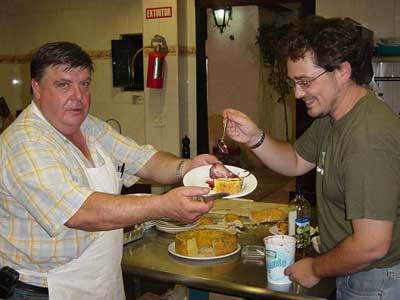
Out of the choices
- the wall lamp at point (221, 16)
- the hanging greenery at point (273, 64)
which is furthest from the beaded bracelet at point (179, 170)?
the hanging greenery at point (273, 64)

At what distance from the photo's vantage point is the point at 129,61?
4648 mm

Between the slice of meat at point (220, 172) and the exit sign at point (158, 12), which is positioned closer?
the slice of meat at point (220, 172)

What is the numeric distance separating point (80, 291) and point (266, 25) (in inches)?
228

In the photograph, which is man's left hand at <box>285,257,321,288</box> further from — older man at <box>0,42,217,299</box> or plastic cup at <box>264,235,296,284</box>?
older man at <box>0,42,217,299</box>

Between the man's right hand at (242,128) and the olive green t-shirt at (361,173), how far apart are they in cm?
36

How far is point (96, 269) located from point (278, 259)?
0.61 m

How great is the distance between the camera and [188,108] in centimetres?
450

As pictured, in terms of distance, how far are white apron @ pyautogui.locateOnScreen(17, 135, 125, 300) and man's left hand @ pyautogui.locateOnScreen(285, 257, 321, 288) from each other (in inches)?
24.2

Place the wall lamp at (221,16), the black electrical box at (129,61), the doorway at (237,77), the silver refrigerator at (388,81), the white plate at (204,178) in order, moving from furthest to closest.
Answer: the doorway at (237,77) → the wall lamp at (221,16) → the black electrical box at (129,61) → the silver refrigerator at (388,81) → the white plate at (204,178)

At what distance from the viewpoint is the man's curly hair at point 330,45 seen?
5.40 feet

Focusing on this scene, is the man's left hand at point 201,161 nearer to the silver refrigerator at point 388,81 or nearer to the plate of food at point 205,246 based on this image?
the plate of food at point 205,246

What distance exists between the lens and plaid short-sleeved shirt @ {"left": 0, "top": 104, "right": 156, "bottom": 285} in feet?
4.98

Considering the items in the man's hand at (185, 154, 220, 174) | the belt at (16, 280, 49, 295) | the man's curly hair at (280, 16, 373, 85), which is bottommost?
the belt at (16, 280, 49, 295)

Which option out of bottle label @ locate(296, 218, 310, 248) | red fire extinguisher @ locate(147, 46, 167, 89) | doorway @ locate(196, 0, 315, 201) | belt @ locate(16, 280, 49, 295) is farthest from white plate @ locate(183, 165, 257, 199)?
doorway @ locate(196, 0, 315, 201)
